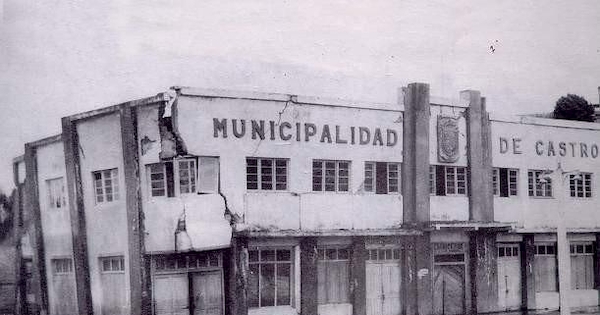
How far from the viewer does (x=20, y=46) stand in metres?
11.7

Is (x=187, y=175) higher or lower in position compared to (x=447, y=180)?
higher

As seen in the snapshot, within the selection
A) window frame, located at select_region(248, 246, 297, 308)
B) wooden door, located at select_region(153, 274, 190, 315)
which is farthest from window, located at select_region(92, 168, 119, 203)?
window frame, located at select_region(248, 246, 297, 308)

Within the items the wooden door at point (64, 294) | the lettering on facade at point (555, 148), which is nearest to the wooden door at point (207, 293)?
the wooden door at point (64, 294)

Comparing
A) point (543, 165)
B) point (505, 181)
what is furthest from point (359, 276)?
point (543, 165)

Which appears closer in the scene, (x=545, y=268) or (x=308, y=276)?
(x=308, y=276)

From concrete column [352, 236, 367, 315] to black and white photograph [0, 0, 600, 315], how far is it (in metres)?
0.03

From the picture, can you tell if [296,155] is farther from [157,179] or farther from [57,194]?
[57,194]

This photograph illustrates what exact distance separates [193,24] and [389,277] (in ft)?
24.6

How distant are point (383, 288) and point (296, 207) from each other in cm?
294

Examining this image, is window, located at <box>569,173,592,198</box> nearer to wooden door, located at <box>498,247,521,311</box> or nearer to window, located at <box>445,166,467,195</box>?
wooden door, located at <box>498,247,521,311</box>

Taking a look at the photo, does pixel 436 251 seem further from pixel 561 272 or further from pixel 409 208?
pixel 561 272

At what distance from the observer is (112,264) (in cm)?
1503

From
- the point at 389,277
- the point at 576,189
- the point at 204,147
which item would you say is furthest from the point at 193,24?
the point at 576,189

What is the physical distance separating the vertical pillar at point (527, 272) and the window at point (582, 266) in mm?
1181
